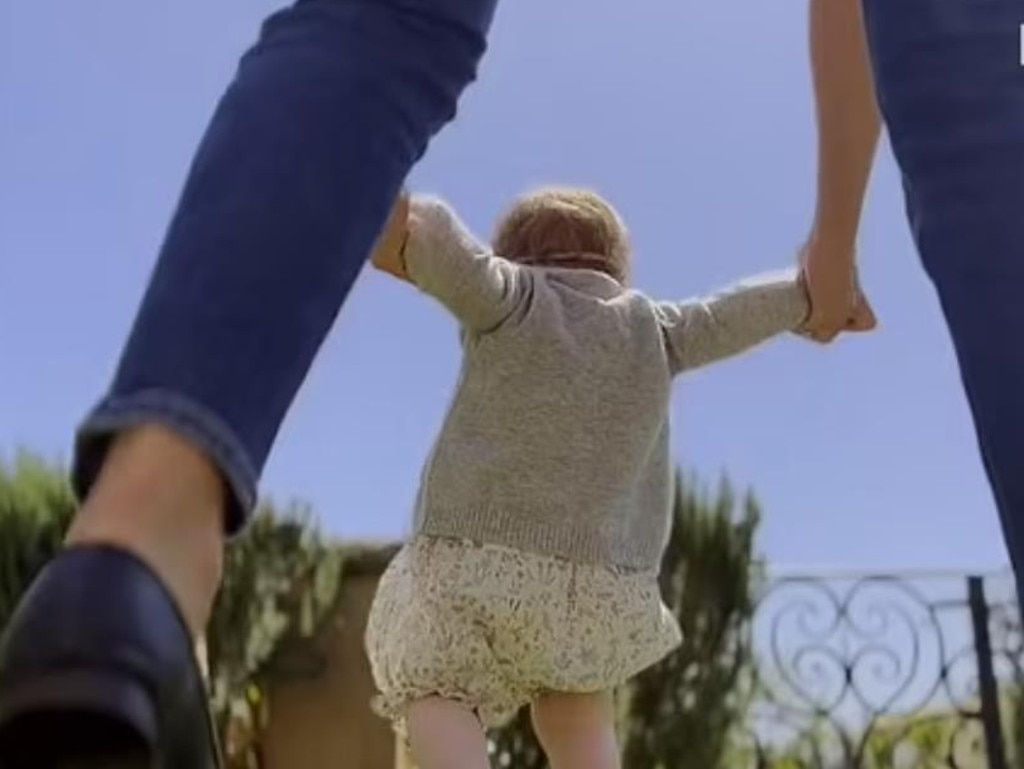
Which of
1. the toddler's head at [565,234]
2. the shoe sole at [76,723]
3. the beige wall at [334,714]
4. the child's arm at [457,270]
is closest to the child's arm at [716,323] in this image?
the toddler's head at [565,234]

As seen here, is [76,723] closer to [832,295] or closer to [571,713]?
[832,295]

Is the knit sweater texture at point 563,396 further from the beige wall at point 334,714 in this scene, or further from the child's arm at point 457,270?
the beige wall at point 334,714

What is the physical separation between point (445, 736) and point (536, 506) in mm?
299

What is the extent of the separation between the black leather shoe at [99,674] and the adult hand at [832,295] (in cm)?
94

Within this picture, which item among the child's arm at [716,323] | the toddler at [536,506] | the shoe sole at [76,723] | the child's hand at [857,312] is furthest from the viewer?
the child's arm at [716,323]

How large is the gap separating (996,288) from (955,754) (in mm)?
3846

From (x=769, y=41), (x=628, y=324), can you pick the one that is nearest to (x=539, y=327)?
(x=628, y=324)

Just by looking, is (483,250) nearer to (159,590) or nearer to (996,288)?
(996,288)

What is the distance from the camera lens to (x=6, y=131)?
5188mm

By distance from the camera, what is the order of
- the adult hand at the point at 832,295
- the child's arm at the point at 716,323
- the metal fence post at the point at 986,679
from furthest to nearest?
the metal fence post at the point at 986,679
the child's arm at the point at 716,323
the adult hand at the point at 832,295

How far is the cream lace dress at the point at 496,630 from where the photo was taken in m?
2.09

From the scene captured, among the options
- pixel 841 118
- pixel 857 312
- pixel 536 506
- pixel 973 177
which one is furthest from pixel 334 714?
pixel 973 177

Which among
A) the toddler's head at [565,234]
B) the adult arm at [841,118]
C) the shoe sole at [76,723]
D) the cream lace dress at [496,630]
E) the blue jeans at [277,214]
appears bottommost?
the shoe sole at [76,723]

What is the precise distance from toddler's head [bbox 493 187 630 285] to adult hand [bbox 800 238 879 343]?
Result: 41 cm
